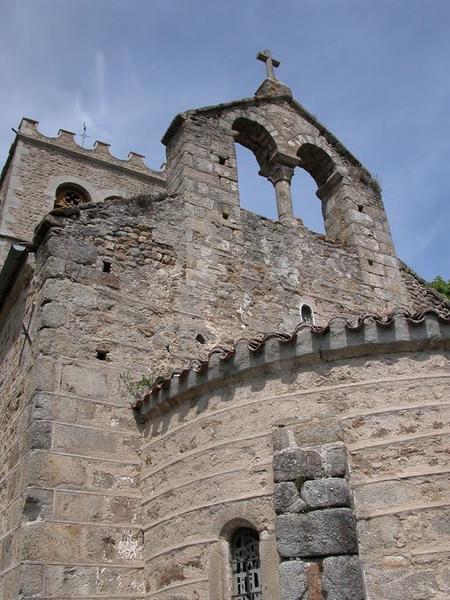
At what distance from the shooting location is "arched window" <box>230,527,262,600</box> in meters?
5.36

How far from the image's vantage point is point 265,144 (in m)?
10.6

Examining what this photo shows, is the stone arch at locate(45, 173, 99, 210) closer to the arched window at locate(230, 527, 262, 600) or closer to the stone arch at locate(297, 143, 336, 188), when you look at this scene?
the stone arch at locate(297, 143, 336, 188)

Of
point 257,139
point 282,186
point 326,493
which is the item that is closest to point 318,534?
point 326,493

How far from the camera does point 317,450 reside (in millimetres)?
5328

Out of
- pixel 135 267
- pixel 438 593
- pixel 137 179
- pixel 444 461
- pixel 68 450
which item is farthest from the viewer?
pixel 137 179

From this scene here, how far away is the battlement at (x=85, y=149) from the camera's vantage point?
76.9 feet

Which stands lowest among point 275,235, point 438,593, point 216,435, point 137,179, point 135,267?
point 438,593

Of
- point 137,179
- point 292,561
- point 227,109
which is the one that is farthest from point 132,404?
point 137,179

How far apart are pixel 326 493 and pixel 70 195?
19.6 m

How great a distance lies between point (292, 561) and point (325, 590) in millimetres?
318

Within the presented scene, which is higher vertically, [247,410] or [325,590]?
[247,410]

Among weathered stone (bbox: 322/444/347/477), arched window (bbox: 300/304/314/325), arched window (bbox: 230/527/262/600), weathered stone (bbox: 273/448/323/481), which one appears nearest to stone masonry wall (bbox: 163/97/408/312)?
arched window (bbox: 300/304/314/325)

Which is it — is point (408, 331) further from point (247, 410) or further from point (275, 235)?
point (275, 235)

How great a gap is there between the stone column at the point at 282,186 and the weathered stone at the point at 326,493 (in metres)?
5.45
